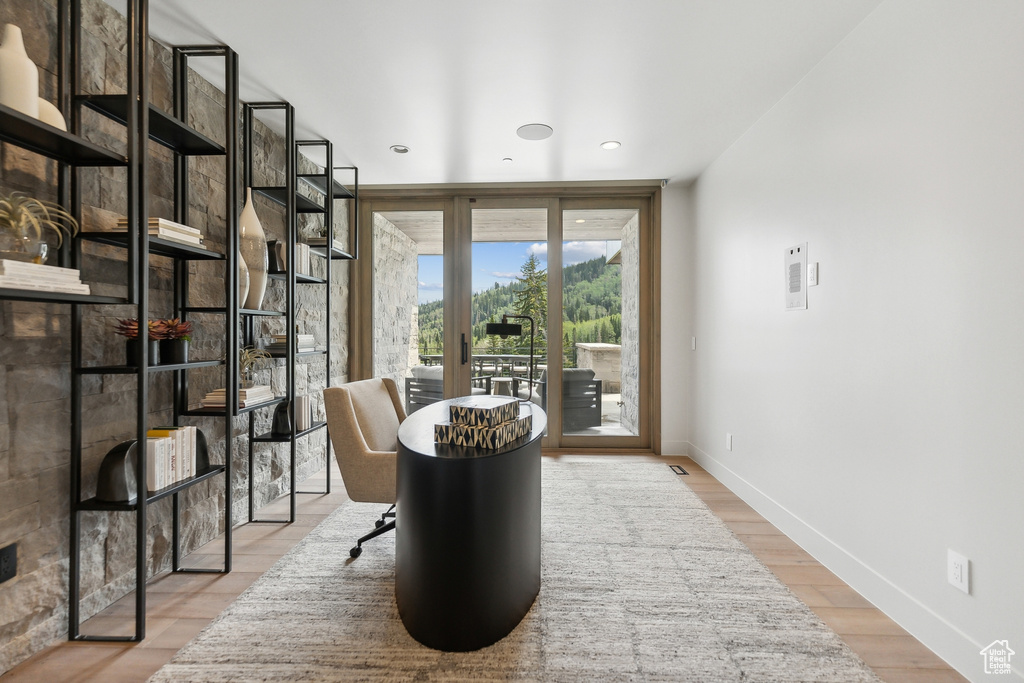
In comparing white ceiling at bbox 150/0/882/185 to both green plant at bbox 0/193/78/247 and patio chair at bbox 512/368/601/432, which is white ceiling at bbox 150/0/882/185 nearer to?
green plant at bbox 0/193/78/247

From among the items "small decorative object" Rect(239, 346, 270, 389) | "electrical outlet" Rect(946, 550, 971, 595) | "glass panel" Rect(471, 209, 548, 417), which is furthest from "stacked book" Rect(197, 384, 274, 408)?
"electrical outlet" Rect(946, 550, 971, 595)

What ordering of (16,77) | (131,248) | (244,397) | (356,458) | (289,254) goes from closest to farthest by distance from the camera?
(16,77), (131,248), (356,458), (244,397), (289,254)

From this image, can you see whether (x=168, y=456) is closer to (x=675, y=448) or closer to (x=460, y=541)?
(x=460, y=541)

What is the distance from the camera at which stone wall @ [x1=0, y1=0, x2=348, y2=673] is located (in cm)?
158

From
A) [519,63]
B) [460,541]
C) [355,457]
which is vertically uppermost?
[519,63]

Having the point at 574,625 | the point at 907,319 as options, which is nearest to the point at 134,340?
the point at 574,625

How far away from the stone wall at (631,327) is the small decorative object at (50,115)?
155 inches

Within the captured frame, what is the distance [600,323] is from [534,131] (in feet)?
6.60

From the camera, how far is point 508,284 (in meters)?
4.56

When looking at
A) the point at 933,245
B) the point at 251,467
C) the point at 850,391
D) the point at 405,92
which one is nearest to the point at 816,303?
the point at 850,391

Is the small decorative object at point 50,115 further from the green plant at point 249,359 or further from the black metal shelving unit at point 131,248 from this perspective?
the green plant at point 249,359

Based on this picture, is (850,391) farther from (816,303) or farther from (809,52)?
(809,52)

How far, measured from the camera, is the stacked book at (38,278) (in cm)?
130

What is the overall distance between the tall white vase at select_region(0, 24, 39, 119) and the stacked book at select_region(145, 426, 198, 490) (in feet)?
3.68
